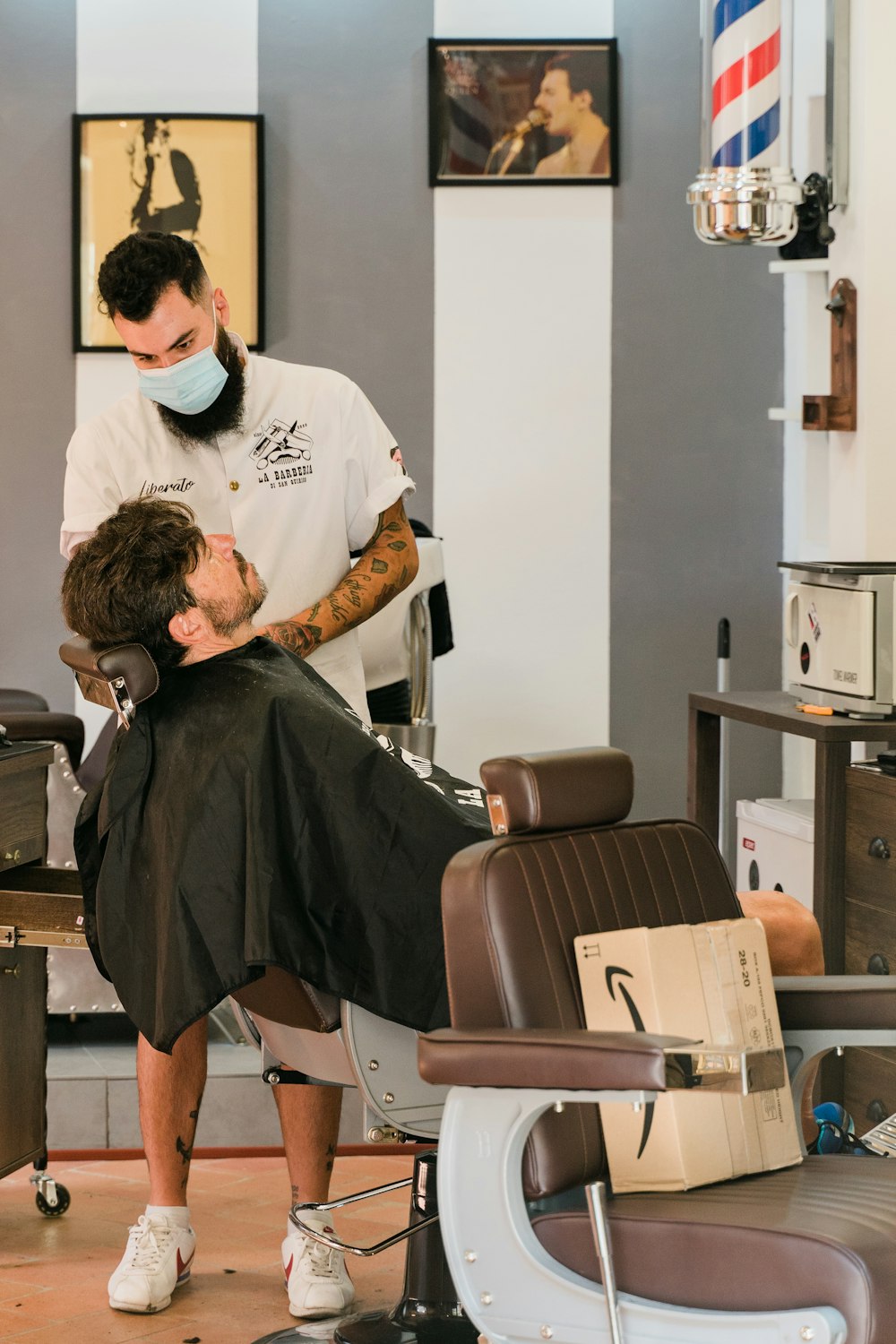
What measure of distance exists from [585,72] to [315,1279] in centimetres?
300

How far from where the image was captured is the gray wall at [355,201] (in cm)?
411

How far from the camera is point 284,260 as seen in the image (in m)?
4.16

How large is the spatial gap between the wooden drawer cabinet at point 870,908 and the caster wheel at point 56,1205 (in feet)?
4.69

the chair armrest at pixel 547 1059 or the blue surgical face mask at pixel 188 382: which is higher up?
the blue surgical face mask at pixel 188 382

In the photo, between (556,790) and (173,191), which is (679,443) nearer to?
(173,191)

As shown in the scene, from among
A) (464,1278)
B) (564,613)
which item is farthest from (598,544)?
(464,1278)

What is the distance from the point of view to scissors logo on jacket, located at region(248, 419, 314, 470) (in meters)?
2.84

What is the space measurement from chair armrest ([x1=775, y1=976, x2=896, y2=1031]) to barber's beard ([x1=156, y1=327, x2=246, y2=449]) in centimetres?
139

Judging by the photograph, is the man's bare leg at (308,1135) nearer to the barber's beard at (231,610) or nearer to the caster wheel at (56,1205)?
the caster wheel at (56,1205)

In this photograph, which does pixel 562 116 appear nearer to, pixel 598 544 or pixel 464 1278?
pixel 598 544

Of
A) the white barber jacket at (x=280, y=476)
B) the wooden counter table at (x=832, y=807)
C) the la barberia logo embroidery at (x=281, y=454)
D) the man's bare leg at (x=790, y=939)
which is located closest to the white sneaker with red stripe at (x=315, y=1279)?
the man's bare leg at (x=790, y=939)

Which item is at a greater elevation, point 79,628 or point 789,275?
point 789,275

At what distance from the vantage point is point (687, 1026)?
6.07 ft

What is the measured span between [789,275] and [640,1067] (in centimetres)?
308
